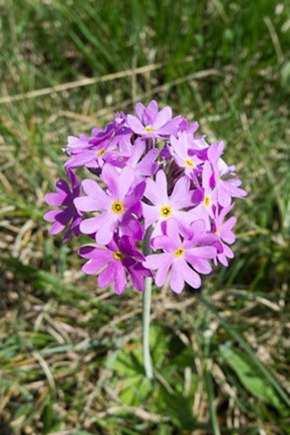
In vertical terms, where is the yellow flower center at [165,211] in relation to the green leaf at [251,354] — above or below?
above

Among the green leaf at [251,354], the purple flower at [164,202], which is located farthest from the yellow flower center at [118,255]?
the green leaf at [251,354]

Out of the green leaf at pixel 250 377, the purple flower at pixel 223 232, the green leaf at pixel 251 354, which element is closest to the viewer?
the purple flower at pixel 223 232

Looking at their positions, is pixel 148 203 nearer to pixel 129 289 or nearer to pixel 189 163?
pixel 189 163

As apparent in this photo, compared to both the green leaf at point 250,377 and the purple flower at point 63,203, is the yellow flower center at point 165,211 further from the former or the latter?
the green leaf at point 250,377

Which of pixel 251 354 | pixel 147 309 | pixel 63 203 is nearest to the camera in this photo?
pixel 63 203

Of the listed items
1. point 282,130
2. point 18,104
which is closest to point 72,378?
point 18,104

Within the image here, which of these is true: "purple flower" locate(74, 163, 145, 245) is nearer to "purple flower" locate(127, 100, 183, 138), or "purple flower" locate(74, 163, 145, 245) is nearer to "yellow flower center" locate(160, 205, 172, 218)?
"yellow flower center" locate(160, 205, 172, 218)

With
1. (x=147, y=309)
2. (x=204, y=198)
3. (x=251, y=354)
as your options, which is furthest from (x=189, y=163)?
(x=251, y=354)

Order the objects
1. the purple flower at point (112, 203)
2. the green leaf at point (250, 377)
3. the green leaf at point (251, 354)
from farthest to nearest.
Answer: the green leaf at point (250, 377), the green leaf at point (251, 354), the purple flower at point (112, 203)
